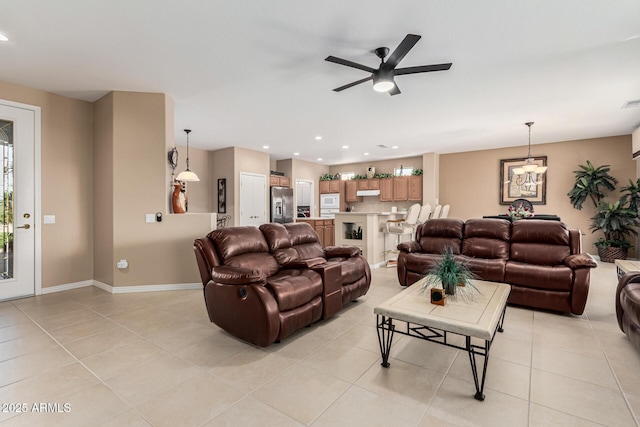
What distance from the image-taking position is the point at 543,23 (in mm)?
2521

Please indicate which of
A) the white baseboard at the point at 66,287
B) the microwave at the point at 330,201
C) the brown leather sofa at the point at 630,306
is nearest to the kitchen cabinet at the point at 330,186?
the microwave at the point at 330,201

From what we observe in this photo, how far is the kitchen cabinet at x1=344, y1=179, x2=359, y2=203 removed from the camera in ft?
31.3

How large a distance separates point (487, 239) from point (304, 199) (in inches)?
240

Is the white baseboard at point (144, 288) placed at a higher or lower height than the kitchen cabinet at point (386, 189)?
lower

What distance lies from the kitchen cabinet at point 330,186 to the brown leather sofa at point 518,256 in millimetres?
5189

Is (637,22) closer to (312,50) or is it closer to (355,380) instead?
(312,50)

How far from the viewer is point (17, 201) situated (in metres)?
3.83

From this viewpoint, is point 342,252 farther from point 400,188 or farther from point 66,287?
point 400,188

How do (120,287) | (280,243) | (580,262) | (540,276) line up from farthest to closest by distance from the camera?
(120,287)
(280,243)
(540,276)
(580,262)

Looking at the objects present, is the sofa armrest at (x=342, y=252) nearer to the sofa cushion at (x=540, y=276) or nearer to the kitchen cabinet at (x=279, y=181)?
the sofa cushion at (x=540, y=276)

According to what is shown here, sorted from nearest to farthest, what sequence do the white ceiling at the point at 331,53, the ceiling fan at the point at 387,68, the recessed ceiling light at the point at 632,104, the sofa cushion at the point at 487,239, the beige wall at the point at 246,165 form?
the white ceiling at the point at 331,53, the ceiling fan at the point at 387,68, the sofa cushion at the point at 487,239, the recessed ceiling light at the point at 632,104, the beige wall at the point at 246,165

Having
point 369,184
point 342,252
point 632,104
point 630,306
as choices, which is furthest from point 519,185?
point 342,252

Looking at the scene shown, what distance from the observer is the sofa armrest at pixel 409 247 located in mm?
4340

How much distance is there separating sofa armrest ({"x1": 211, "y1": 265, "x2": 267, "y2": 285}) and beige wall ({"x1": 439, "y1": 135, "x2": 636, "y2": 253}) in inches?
285
